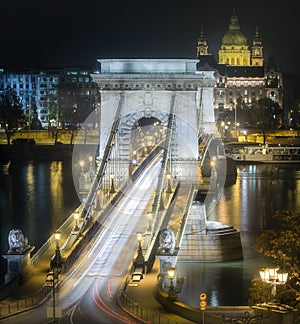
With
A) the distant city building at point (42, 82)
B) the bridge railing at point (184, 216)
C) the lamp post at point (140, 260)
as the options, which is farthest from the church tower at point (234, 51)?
the lamp post at point (140, 260)

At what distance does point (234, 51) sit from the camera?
542 ft

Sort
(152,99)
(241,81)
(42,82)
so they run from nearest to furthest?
(152,99) < (42,82) < (241,81)

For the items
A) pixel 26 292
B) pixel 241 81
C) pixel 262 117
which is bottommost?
pixel 26 292

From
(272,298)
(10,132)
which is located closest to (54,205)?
(272,298)

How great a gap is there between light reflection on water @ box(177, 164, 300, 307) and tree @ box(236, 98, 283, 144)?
2265 centimetres

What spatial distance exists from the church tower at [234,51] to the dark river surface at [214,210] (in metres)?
78.3

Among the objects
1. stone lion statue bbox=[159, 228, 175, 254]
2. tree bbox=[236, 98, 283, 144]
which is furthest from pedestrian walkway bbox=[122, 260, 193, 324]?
tree bbox=[236, 98, 283, 144]

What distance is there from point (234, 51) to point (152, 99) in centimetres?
12232

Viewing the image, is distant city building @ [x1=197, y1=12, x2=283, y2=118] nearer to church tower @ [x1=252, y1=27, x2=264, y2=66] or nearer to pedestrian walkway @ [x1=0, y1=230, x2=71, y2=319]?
church tower @ [x1=252, y1=27, x2=264, y2=66]

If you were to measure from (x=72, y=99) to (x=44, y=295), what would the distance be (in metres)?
107

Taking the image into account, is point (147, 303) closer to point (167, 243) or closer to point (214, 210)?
point (167, 243)

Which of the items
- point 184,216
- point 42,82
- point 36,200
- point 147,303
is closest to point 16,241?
point 147,303

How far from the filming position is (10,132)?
10056 cm

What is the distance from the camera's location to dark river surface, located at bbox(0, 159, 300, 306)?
2959 centimetres
